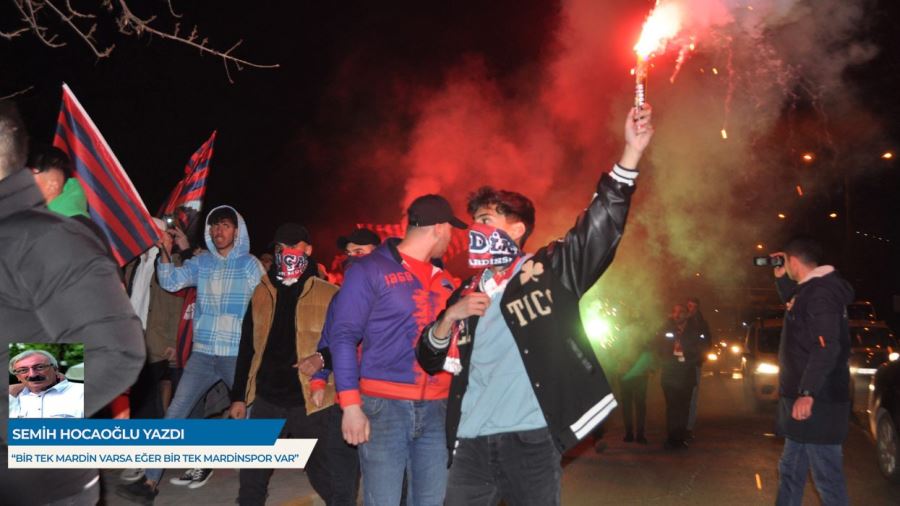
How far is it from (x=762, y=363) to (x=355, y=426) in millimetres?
12495

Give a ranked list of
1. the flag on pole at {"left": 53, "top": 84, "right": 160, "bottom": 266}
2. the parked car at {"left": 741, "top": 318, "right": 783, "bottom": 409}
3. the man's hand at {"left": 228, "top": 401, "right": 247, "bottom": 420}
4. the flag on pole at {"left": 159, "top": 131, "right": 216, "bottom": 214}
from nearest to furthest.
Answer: the man's hand at {"left": 228, "top": 401, "right": 247, "bottom": 420} < the flag on pole at {"left": 53, "top": 84, "right": 160, "bottom": 266} < the flag on pole at {"left": 159, "top": 131, "right": 216, "bottom": 214} < the parked car at {"left": 741, "top": 318, "right": 783, "bottom": 409}

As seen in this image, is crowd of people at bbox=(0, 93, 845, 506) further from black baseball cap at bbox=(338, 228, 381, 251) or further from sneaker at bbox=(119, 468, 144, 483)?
sneaker at bbox=(119, 468, 144, 483)

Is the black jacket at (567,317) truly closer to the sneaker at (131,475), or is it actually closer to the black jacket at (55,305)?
the black jacket at (55,305)

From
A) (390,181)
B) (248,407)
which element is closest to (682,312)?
(248,407)

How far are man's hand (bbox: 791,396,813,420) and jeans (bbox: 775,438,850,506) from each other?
231mm

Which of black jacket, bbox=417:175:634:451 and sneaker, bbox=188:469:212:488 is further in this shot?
sneaker, bbox=188:469:212:488

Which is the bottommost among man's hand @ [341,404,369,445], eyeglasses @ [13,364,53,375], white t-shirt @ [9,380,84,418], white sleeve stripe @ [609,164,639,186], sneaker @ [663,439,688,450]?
sneaker @ [663,439,688,450]

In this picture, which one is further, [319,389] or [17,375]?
[319,389]

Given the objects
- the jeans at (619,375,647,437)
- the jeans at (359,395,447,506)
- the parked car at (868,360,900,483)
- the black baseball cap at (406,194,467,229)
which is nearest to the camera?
the jeans at (359,395,447,506)

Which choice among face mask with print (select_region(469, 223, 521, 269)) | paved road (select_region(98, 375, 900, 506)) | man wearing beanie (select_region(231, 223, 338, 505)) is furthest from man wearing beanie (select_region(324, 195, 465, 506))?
paved road (select_region(98, 375, 900, 506))

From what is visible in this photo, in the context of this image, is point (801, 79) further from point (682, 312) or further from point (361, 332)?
point (361, 332)

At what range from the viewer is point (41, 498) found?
8.27 feet

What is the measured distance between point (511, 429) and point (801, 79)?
1419 cm

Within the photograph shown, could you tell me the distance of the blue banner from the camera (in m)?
2.49
